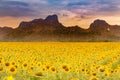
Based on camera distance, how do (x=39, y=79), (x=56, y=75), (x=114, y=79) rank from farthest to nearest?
(x=114, y=79) → (x=56, y=75) → (x=39, y=79)

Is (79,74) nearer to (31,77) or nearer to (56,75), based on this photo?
(56,75)

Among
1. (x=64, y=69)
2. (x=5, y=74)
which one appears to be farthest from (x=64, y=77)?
(x=5, y=74)

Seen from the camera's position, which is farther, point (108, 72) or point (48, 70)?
point (108, 72)

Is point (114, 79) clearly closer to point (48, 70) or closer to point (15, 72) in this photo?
Result: point (48, 70)

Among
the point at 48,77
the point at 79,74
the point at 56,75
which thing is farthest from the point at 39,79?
the point at 79,74

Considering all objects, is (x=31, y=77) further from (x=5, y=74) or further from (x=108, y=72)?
(x=108, y=72)

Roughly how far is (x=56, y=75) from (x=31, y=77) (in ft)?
1.93

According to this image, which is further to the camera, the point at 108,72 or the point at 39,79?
the point at 108,72

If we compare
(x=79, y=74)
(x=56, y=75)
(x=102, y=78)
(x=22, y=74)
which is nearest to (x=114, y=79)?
(x=102, y=78)

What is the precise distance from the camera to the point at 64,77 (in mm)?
7711

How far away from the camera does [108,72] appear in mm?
8703

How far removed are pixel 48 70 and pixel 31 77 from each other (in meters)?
0.55

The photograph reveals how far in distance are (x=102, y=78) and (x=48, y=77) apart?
191 cm

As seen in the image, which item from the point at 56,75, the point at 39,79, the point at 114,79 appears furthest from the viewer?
the point at 114,79
